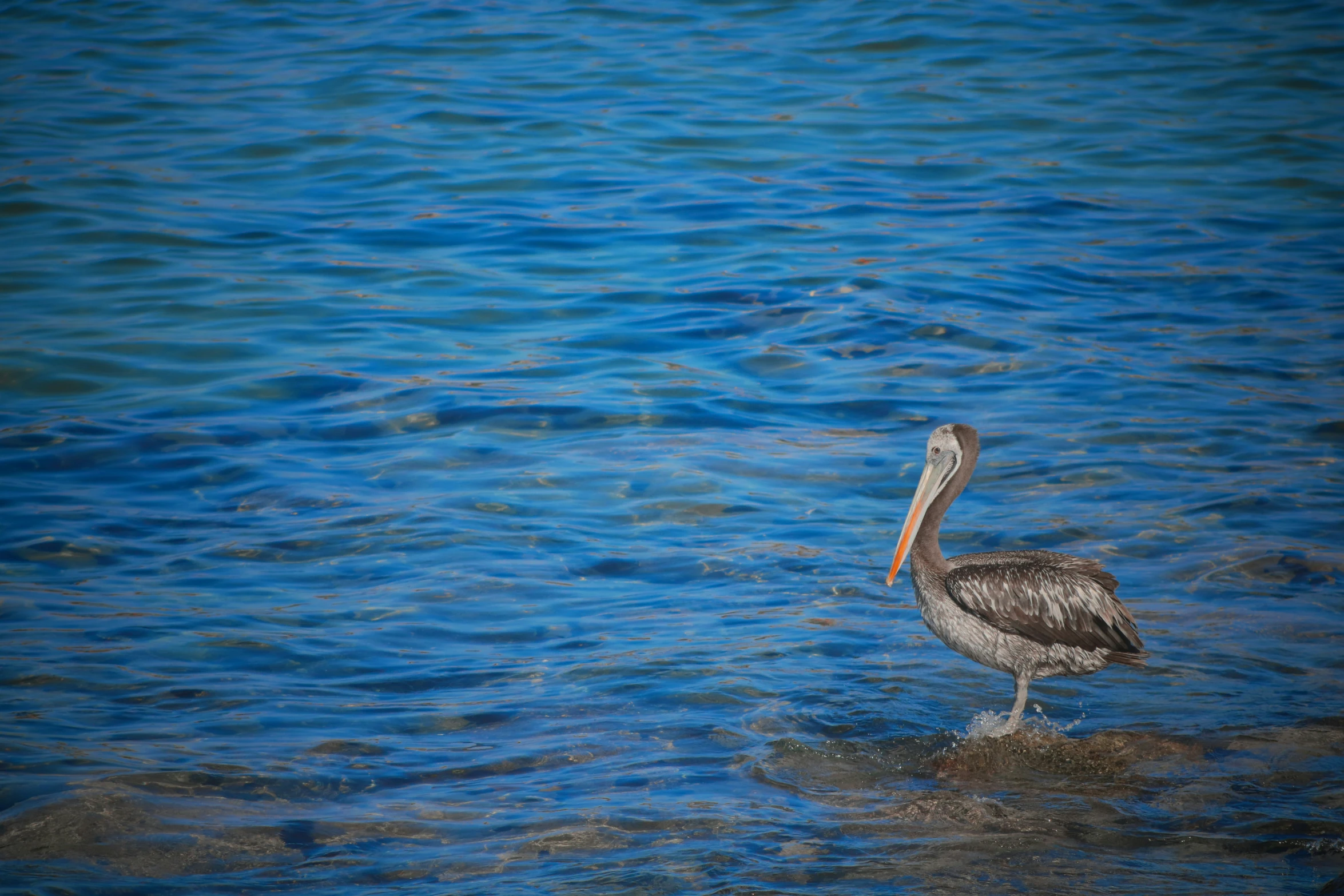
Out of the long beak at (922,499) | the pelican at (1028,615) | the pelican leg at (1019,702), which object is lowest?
the pelican leg at (1019,702)

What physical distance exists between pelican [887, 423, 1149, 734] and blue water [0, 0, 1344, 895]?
398mm

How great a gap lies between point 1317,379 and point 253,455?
856cm

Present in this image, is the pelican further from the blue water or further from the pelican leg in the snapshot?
the blue water

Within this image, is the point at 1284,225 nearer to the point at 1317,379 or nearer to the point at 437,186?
the point at 1317,379

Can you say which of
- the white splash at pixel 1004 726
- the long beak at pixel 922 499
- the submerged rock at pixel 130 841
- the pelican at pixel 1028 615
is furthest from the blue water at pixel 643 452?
the long beak at pixel 922 499

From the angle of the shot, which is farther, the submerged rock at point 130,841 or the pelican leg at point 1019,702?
the pelican leg at point 1019,702

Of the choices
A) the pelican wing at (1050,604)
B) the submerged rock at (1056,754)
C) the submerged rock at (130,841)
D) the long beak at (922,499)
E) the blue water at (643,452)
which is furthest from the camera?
the long beak at (922,499)

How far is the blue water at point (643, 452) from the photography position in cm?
537

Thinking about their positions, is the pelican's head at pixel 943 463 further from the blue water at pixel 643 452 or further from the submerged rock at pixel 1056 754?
the submerged rock at pixel 1056 754

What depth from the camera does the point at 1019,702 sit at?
6.12m

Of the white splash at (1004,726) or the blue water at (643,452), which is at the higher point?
the blue water at (643,452)

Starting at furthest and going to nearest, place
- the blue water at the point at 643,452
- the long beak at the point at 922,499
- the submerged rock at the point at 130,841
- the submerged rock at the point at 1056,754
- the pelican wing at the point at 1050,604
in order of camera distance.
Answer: the long beak at the point at 922,499
the pelican wing at the point at 1050,604
the submerged rock at the point at 1056,754
the blue water at the point at 643,452
the submerged rock at the point at 130,841

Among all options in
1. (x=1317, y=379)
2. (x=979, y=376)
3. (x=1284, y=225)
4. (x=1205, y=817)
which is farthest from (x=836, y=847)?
(x=1284, y=225)

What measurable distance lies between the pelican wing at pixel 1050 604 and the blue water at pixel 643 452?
0.49m
